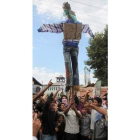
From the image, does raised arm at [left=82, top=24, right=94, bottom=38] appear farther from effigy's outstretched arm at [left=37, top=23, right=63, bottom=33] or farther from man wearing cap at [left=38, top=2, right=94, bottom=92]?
effigy's outstretched arm at [left=37, top=23, right=63, bottom=33]

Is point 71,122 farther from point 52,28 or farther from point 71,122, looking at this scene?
point 52,28

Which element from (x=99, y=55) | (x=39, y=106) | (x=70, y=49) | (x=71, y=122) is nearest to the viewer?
(x=39, y=106)

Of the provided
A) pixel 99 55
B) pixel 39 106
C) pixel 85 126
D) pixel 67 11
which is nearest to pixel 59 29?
pixel 67 11

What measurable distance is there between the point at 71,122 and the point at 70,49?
1064mm

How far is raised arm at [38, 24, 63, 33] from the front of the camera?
350 cm

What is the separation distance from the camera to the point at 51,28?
11.7ft

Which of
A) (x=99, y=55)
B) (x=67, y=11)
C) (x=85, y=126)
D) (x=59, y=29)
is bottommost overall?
(x=85, y=126)

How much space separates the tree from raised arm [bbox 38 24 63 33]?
52cm

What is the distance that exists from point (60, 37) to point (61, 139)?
1467 mm

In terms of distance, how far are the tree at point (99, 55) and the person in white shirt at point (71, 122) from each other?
61 centimetres
